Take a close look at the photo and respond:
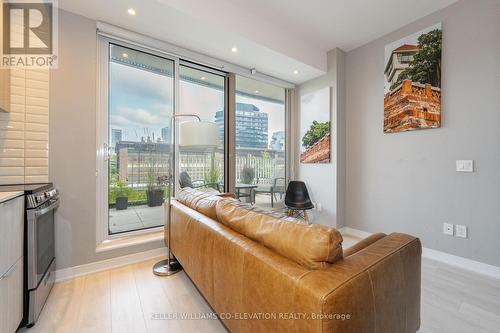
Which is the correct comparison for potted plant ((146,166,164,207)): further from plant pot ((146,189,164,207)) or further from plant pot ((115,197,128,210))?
plant pot ((115,197,128,210))

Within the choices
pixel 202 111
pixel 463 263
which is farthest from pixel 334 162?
pixel 202 111

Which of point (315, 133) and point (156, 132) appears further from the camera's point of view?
point (315, 133)

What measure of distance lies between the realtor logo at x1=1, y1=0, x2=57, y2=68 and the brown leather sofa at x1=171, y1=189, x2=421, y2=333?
2.25 metres

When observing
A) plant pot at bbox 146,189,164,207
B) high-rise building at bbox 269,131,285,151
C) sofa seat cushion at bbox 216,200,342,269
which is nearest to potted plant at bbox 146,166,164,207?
plant pot at bbox 146,189,164,207

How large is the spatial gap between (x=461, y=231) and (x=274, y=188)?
255 cm

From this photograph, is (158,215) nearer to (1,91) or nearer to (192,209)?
(192,209)

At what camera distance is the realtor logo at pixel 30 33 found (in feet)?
6.24

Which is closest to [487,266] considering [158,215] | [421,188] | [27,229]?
[421,188]

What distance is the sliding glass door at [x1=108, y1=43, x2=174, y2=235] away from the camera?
8.43 feet

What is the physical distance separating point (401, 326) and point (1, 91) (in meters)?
3.02

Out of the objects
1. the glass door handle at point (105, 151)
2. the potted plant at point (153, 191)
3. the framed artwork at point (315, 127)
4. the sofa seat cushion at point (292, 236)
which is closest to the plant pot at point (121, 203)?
the potted plant at point (153, 191)

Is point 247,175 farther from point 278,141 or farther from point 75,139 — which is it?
point 75,139

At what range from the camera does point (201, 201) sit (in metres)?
1.82

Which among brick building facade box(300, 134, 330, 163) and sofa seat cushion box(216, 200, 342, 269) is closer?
sofa seat cushion box(216, 200, 342, 269)
